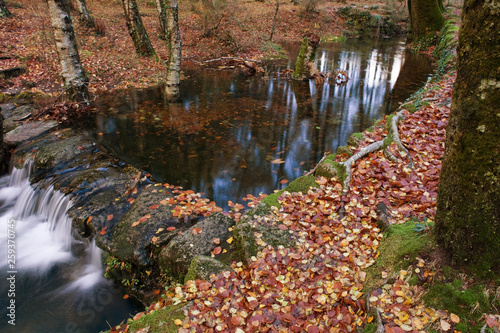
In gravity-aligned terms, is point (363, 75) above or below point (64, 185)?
above

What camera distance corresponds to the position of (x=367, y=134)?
7.06 m

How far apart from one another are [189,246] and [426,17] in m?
27.5

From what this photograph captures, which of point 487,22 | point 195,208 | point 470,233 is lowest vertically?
point 195,208

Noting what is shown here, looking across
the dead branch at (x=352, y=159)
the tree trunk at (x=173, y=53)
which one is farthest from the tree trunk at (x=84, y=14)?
the dead branch at (x=352, y=159)

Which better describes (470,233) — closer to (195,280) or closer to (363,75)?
(195,280)

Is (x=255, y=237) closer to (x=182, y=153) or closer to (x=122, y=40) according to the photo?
(x=182, y=153)

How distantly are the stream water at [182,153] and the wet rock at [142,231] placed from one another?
53 cm

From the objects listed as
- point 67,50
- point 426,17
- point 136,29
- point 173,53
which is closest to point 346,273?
point 173,53

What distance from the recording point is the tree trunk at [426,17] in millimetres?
22920

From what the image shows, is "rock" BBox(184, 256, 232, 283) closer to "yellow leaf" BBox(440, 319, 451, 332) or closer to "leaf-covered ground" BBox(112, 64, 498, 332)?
"leaf-covered ground" BBox(112, 64, 498, 332)

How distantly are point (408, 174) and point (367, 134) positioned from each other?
225 cm

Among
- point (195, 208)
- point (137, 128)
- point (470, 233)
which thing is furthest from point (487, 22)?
point (137, 128)

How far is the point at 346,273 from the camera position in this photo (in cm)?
350

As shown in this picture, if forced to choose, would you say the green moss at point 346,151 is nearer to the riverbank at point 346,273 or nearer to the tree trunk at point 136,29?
the riverbank at point 346,273
